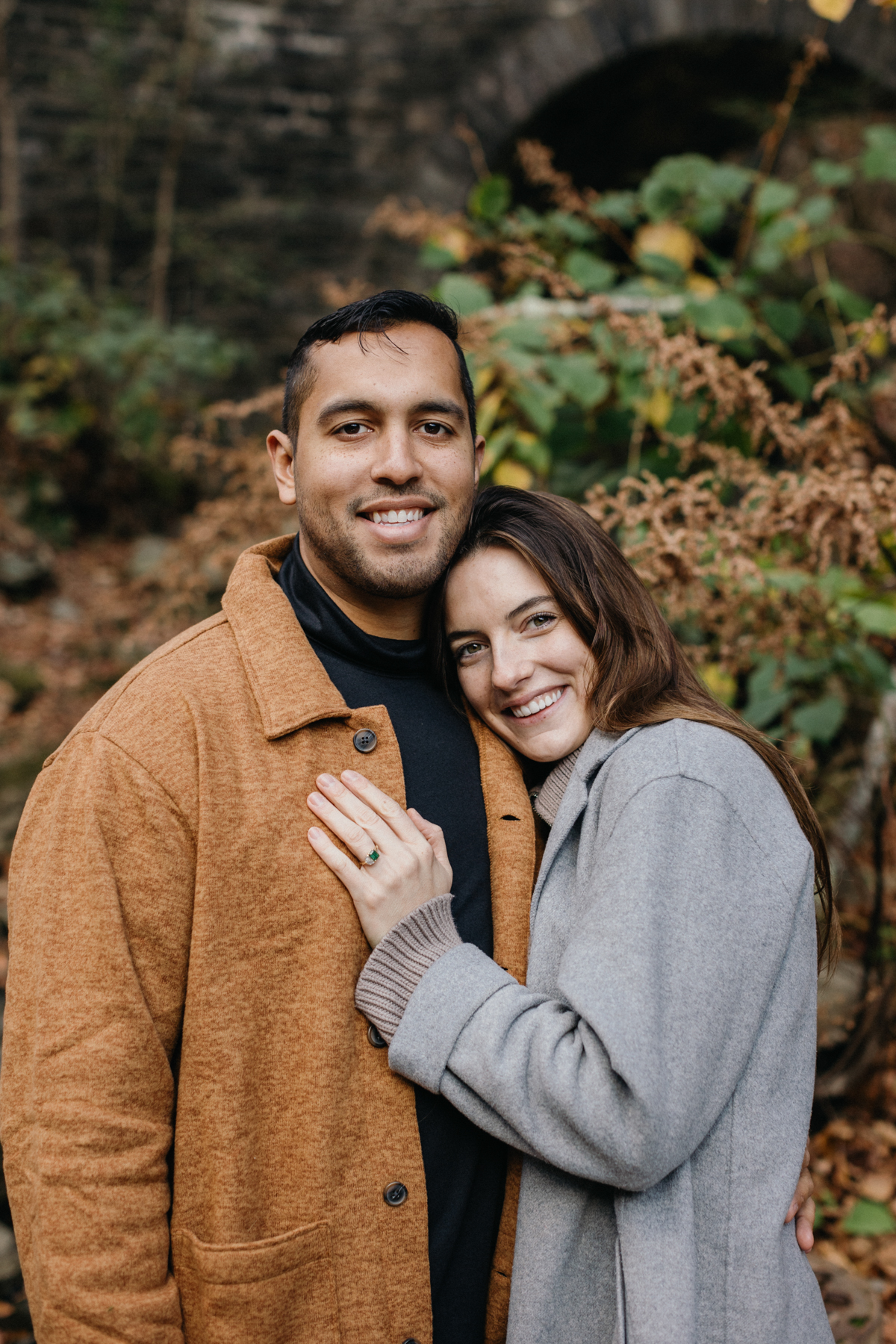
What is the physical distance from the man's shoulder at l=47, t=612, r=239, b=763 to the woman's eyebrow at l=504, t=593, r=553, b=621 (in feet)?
1.71

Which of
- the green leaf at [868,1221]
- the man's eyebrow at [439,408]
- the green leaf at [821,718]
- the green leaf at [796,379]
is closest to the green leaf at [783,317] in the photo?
the green leaf at [796,379]

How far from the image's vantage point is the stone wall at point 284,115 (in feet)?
19.3

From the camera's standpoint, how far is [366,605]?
1.69m

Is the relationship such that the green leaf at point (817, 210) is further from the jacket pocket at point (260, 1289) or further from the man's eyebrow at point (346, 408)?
the jacket pocket at point (260, 1289)

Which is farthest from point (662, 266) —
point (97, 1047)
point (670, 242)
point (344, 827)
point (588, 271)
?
point (97, 1047)

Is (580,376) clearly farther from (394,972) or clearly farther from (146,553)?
(146,553)

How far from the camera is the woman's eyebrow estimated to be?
169cm

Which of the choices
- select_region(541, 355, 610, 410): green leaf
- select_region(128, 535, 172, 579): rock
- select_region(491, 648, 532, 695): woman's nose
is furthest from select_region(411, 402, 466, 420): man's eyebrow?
select_region(128, 535, 172, 579): rock

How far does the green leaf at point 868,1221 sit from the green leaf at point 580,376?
2.62 metres

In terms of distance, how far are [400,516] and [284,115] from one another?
6027 millimetres

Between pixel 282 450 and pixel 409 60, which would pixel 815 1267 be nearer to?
pixel 282 450

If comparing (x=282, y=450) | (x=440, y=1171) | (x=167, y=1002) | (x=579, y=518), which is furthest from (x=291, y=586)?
(x=440, y=1171)

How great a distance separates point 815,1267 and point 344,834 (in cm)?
196

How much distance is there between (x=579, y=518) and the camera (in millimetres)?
1780
